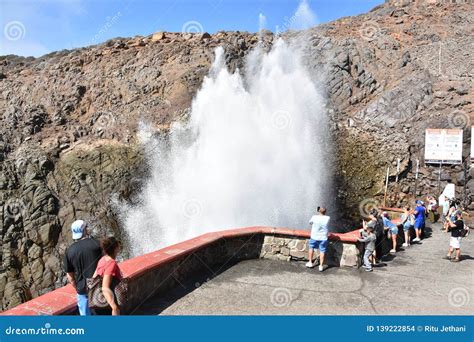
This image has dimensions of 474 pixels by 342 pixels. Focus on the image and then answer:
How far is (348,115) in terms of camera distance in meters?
26.3

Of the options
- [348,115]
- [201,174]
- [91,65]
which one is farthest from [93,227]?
[91,65]

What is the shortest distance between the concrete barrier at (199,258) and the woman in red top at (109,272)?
0.65 metres

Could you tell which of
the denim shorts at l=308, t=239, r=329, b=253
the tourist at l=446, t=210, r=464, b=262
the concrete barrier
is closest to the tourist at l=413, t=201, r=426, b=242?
the tourist at l=446, t=210, r=464, b=262

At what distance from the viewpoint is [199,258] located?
6.94 meters

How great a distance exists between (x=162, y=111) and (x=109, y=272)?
26.1 m

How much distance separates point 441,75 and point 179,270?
1094 inches

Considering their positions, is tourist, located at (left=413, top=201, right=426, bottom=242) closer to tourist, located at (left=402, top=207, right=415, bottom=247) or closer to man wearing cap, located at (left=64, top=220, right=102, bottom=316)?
tourist, located at (left=402, top=207, right=415, bottom=247)

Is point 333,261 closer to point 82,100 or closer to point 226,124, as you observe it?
point 226,124

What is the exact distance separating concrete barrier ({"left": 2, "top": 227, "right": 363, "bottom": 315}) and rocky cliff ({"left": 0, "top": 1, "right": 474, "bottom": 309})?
10175 millimetres

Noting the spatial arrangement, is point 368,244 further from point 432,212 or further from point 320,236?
point 432,212

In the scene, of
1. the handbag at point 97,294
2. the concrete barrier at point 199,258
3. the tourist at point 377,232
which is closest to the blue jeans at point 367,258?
the concrete barrier at point 199,258

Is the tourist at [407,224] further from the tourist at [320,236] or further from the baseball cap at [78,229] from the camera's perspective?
the baseball cap at [78,229]

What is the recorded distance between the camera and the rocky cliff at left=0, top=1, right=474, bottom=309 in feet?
68.2

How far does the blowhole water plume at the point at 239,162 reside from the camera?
54.4ft
